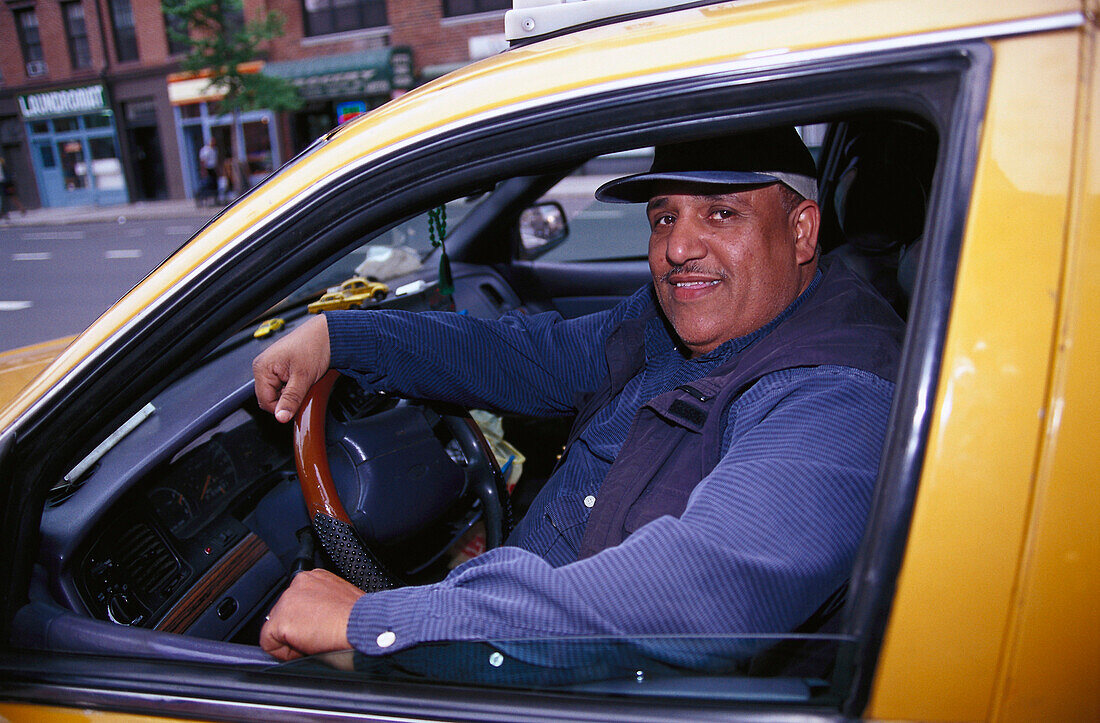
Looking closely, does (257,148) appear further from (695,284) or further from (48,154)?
(695,284)

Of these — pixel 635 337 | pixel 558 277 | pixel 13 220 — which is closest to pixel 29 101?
pixel 13 220

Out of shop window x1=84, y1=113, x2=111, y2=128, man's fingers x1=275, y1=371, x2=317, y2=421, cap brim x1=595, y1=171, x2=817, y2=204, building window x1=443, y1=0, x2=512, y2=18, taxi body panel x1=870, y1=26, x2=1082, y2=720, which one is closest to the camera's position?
taxi body panel x1=870, y1=26, x2=1082, y2=720

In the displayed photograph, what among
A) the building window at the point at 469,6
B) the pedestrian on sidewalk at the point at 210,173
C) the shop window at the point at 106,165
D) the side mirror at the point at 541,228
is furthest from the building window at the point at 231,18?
the side mirror at the point at 541,228

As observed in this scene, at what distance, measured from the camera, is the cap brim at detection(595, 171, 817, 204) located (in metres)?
1.38

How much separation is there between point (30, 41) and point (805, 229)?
28.7 meters

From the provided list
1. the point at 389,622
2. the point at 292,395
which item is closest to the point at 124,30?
the point at 292,395

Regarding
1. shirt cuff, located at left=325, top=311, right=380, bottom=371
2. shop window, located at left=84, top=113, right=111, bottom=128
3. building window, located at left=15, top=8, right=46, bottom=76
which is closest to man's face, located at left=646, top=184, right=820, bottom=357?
shirt cuff, located at left=325, top=311, right=380, bottom=371

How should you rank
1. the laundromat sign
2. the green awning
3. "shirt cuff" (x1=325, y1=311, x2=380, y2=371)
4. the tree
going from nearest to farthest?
"shirt cuff" (x1=325, y1=311, x2=380, y2=371) < the tree < the green awning < the laundromat sign

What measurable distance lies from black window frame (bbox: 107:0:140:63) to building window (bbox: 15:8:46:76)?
3.22m

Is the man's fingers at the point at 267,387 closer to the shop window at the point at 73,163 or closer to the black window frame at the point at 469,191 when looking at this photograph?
the black window frame at the point at 469,191

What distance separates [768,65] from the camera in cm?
88

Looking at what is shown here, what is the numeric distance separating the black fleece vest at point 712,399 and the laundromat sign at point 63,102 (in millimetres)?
25487

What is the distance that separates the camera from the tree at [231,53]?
1698 cm

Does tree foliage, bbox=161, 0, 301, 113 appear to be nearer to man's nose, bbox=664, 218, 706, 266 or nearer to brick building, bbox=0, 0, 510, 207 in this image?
brick building, bbox=0, 0, 510, 207
